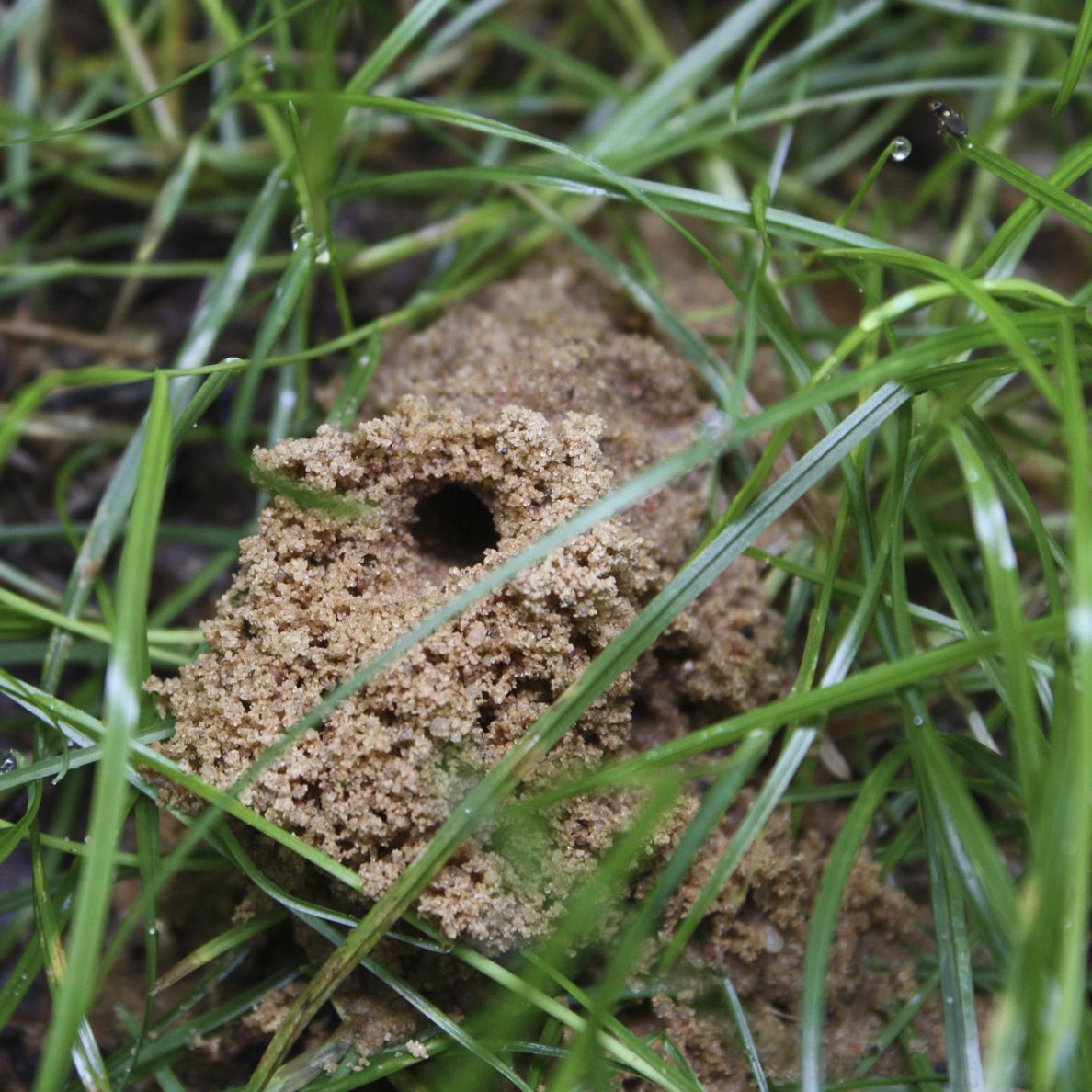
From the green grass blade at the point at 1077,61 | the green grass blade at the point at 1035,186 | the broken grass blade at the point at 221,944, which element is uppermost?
the green grass blade at the point at 1077,61

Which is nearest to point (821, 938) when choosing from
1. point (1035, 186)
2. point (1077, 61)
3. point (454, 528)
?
point (454, 528)

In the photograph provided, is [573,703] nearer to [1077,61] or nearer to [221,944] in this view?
[221,944]

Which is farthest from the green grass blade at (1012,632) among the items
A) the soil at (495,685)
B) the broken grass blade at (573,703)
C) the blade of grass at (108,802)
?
the blade of grass at (108,802)

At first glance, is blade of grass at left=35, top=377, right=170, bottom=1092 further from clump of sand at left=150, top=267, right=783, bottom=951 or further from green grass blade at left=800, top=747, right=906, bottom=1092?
green grass blade at left=800, top=747, right=906, bottom=1092

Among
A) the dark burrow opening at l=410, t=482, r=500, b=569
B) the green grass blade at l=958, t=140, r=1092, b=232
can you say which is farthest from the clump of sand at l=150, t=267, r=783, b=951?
the green grass blade at l=958, t=140, r=1092, b=232

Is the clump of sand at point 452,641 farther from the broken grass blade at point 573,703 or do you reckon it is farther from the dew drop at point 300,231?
the dew drop at point 300,231
